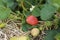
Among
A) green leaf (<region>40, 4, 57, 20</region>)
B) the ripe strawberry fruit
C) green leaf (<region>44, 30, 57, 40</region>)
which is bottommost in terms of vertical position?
green leaf (<region>44, 30, 57, 40</region>)

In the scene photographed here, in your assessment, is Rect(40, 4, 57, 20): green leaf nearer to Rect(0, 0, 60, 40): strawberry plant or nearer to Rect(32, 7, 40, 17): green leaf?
Rect(0, 0, 60, 40): strawberry plant

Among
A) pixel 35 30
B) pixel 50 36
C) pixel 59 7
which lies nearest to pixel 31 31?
pixel 35 30

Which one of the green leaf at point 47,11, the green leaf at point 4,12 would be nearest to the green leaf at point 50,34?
the green leaf at point 47,11

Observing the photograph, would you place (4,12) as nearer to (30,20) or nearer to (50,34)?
(30,20)

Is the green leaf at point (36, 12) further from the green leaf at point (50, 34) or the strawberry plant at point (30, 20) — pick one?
the green leaf at point (50, 34)

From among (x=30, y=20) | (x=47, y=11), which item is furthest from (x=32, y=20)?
(x=47, y=11)

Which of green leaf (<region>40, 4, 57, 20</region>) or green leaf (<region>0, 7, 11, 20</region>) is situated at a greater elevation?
green leaf (<region>40, 4, 57, 20</region>)

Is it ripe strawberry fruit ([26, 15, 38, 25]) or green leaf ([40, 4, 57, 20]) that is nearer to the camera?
green leaf ([40, 4, 57, 20])

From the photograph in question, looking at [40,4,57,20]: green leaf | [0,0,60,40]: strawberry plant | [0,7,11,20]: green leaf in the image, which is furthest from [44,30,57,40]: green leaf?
[0,7,11,20]: green leaf

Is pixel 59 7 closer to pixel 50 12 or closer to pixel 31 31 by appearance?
pixel 50 12
